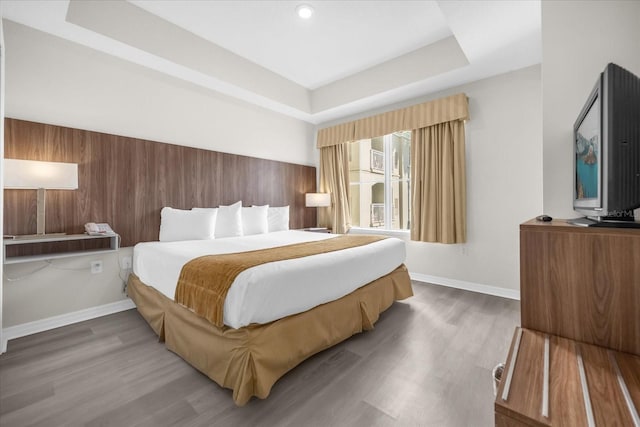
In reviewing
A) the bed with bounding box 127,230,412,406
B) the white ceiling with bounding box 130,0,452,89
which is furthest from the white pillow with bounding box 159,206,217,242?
the white ceiling with bounding box 130,0,452,89

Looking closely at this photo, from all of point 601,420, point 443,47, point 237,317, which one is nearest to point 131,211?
point 237,317

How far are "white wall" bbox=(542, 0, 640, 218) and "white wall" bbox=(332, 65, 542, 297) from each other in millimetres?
1633

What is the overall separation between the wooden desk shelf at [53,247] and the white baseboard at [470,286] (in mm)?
3634

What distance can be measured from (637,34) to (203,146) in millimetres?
3753

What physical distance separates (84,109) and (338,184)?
11.1 ft

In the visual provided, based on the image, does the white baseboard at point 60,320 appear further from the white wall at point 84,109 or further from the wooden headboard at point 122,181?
the wooden headboard at point 122,181

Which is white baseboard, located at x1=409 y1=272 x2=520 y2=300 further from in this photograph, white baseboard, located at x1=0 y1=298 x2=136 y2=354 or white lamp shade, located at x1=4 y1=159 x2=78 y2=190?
white lamp shade, located at x1=4 y1=159 x2=78 y2=190

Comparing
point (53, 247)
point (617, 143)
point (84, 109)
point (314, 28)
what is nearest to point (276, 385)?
point (617, 143)

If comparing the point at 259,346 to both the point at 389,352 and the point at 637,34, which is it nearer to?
the point at 389,352

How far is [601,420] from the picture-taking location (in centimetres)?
60

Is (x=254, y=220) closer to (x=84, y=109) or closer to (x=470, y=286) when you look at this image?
(x=84, y=109)

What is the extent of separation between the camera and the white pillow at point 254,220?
12.0 feet

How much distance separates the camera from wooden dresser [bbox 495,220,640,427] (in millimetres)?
654

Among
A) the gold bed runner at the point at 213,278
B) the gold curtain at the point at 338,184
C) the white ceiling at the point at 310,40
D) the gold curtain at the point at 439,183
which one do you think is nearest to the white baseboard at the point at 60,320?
the gold bed runner at the point at 213,278
